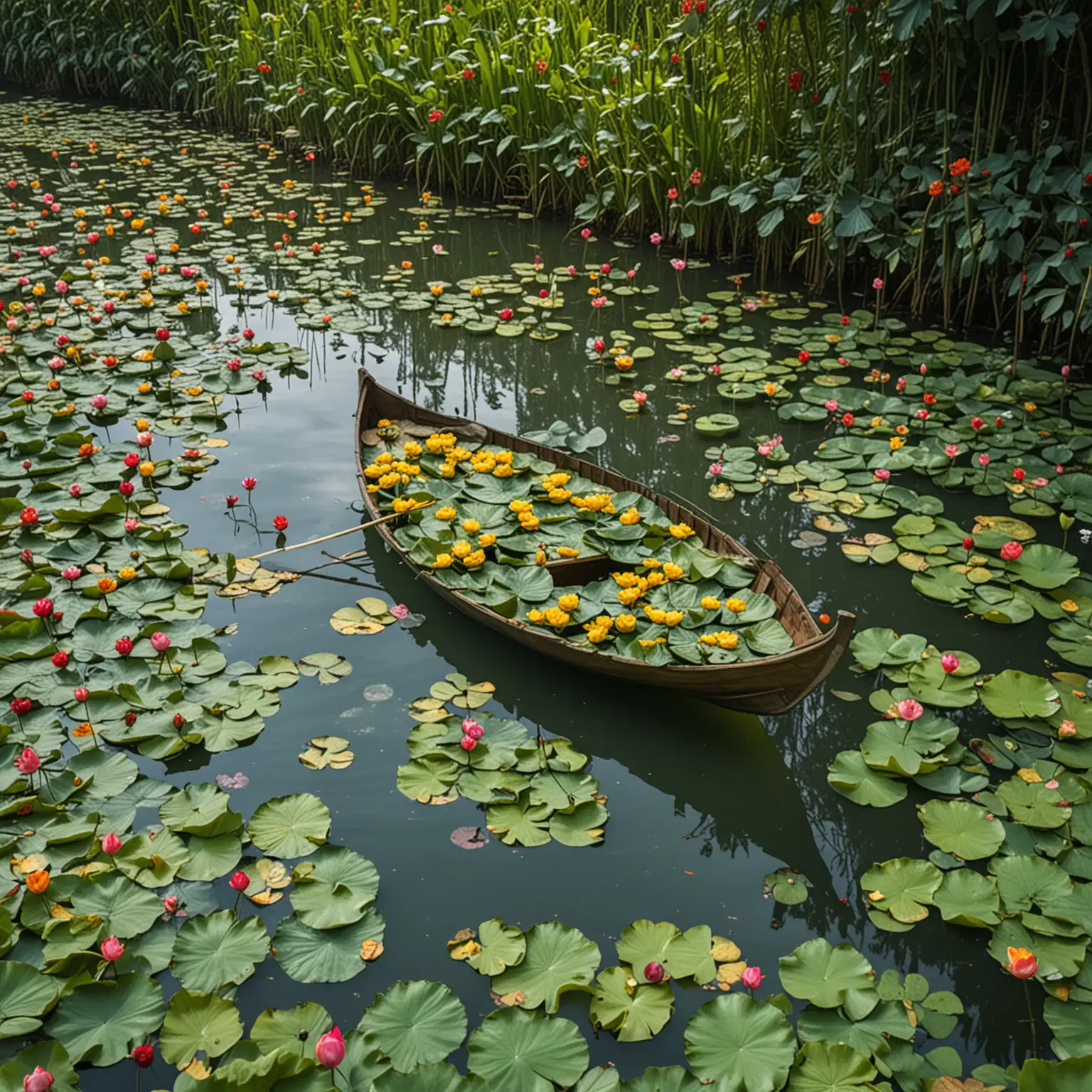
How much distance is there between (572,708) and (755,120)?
3.99 meters

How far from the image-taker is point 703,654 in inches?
100

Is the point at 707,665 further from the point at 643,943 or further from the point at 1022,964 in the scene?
the point at 1022,964

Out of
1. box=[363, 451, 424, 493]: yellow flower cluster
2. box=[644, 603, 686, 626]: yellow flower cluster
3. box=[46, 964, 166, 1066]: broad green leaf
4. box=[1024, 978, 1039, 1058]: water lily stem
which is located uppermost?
box=[363, 451, 424, 493]: yellow flower cluster

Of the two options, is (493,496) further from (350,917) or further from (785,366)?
(785,366)

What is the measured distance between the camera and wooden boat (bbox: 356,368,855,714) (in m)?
2.28

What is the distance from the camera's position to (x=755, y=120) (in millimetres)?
5391

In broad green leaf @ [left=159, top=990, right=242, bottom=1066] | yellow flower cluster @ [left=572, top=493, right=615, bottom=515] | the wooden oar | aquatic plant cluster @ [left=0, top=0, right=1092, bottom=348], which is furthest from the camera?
aquatic plant cluster @ [left=0, top=0, right=1092, bottom=348]

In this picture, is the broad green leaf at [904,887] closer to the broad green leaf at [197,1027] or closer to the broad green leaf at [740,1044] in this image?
the broad green leaf at [740,1044]

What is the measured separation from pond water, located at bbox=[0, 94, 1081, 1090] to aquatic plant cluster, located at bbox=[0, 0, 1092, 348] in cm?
66

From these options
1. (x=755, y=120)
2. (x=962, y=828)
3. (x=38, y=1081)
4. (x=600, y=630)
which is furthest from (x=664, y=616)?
(x=755, y=120)

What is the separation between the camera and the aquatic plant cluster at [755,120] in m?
4.21

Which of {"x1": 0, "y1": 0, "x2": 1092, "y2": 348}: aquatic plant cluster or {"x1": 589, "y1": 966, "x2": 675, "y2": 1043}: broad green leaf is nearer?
{"x1": 589, "y1": 966, "x2": 675, "y2": 1043}: broad green leaf

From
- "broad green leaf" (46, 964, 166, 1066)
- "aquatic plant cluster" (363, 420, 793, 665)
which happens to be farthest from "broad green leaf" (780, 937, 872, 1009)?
"broad green leaf" (46, 964, 166, 1066)

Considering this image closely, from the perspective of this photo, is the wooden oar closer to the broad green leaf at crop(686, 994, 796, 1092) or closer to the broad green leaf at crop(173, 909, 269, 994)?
the broad green leaf at crop(173, 909, 269, 994)
